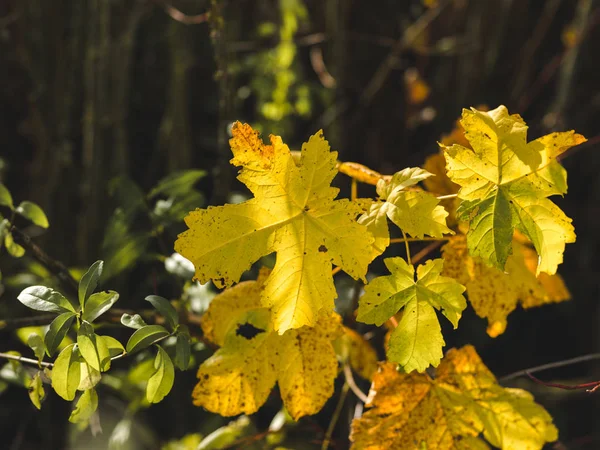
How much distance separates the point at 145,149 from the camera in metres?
2.10

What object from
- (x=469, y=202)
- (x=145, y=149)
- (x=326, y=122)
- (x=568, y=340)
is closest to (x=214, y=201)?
(x=469, y=202)

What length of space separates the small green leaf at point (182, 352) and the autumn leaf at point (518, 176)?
0.36 m

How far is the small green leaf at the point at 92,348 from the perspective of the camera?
575 mm

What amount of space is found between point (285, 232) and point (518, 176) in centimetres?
28

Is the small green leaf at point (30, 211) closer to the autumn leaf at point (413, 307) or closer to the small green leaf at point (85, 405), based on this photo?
the small green leaf at point (85, 405)

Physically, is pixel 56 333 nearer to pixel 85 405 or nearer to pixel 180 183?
pixel 85 405

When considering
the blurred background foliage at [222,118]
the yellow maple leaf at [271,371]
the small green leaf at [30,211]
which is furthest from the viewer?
Result: the blurred background foliage at [222,118]

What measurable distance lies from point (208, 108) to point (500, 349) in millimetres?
1405

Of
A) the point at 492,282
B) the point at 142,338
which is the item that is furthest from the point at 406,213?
the point at 142,338

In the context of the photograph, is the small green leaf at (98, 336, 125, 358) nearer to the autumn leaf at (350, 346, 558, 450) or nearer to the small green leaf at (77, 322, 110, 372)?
the small green leaf at (77, 322, 110, 372)

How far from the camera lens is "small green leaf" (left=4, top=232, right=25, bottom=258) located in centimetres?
76

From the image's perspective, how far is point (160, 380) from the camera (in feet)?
1.99

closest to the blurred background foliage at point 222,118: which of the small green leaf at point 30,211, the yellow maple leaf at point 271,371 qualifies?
the small green leaf at point 30,211

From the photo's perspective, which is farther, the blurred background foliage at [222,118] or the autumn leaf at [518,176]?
the blurred background foliage at [222,118]
